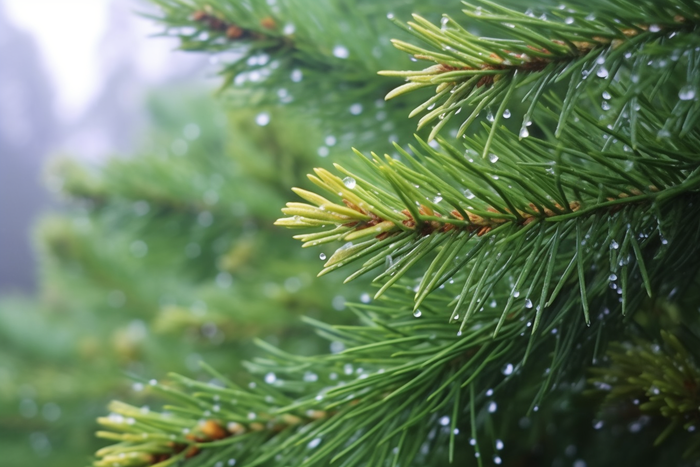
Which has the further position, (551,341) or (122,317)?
(122,317)

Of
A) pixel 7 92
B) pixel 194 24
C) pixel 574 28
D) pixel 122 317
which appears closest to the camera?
pixel 574 28

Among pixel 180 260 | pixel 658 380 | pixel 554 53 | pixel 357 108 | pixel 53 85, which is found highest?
pixel 53 85

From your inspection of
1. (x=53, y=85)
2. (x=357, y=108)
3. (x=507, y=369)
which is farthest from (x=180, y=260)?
(x=53, y=85)

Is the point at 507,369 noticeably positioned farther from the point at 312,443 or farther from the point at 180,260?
the point at 180,260

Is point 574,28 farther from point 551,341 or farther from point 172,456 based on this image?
point 172,456

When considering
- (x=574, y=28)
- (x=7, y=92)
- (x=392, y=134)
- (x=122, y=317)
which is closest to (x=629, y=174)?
(x=574, y=28)

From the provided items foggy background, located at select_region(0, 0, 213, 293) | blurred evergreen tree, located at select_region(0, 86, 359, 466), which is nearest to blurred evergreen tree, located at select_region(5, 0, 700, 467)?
blurred evergreen tree, located at select_region(0, 86, 359, 466)
